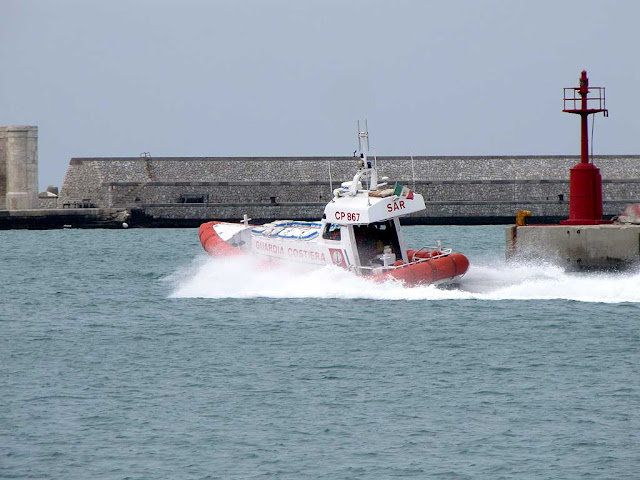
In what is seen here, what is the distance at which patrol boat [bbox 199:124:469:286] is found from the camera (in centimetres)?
2280

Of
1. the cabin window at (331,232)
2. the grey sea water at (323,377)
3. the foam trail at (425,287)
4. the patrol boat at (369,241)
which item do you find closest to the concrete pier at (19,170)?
the grey sea water at (323,377)

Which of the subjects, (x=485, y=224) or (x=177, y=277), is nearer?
(x=177, y=277)

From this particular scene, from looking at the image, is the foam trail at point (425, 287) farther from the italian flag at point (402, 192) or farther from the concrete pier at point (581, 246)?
the italian flag at point (402, 192)

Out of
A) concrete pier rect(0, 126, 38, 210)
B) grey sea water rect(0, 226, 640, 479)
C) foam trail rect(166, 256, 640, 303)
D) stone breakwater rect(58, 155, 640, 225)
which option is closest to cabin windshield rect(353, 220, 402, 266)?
foam trail rect(166, 256, 640, 303)

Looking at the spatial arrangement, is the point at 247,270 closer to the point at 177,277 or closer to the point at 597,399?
the point at 177,277

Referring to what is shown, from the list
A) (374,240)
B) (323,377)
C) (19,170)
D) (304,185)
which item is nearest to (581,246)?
(374,240)

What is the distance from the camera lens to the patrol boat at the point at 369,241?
22.8 m

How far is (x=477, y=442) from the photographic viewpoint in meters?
13.4

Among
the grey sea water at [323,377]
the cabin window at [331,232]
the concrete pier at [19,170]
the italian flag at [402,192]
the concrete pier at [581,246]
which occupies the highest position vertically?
the concrete pier at [19,170]

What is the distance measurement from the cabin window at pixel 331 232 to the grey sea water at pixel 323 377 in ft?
2.38

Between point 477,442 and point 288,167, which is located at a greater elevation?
point 288,167

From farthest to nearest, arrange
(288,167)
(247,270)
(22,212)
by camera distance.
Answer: (288,167) → (22,212) → (247,270)

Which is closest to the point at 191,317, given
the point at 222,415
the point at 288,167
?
the point at 222,415

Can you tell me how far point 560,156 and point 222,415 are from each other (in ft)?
189
